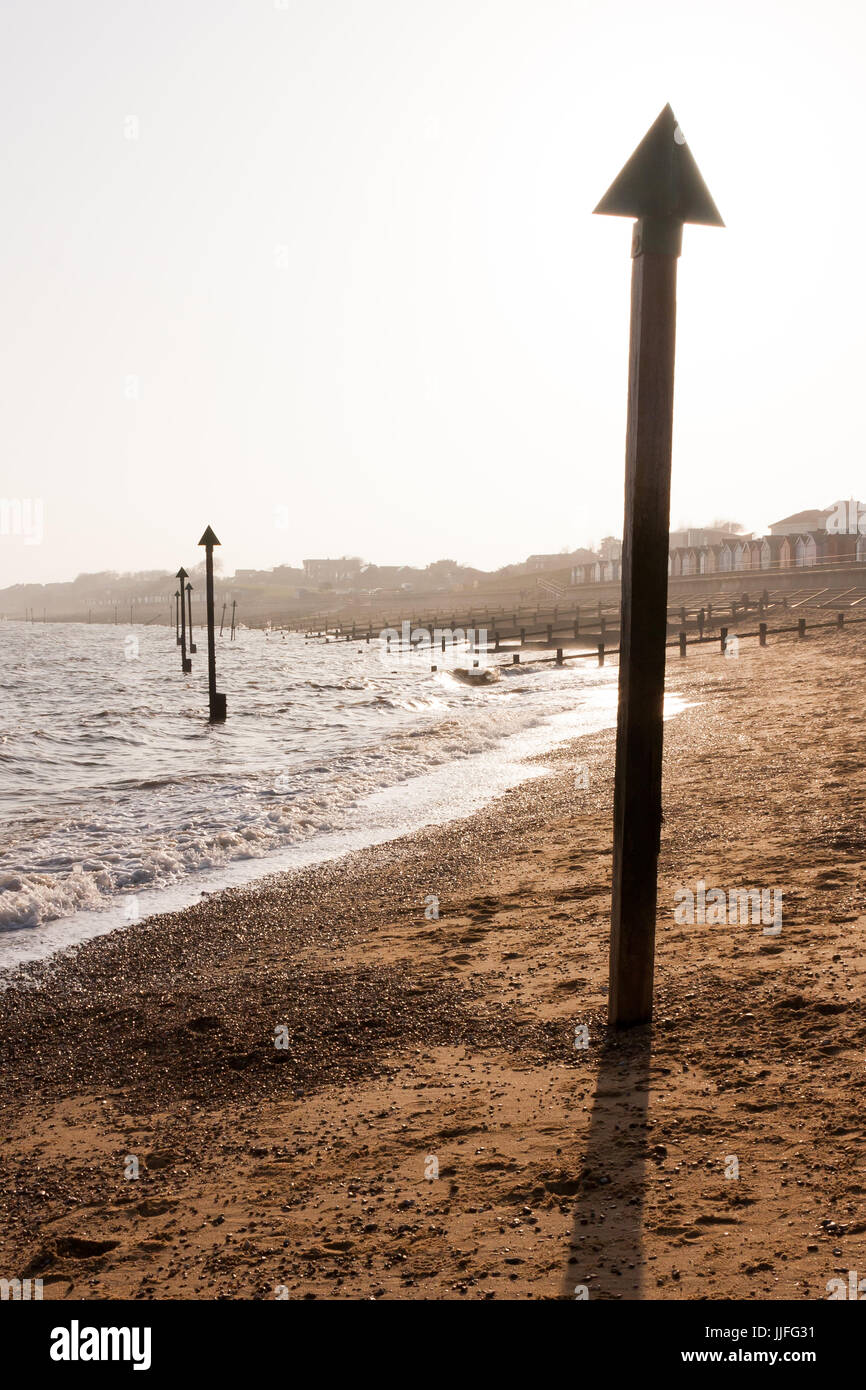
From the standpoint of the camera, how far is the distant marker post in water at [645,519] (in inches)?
177

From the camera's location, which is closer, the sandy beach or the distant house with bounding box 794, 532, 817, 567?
the sandy beach

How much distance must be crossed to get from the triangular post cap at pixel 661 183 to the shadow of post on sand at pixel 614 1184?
4180mm

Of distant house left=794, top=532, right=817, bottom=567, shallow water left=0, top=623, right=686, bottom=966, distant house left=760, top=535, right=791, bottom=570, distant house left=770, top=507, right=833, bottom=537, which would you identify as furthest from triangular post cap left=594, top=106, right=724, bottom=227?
distant house left=770, top=507, right=833, bottom=537

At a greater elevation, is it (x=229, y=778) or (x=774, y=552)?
(x=774, y=552)

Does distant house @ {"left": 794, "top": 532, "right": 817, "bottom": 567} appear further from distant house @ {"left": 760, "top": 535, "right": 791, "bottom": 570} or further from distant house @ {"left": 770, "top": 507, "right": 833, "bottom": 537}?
distant house @ {"left": 770, "top": 507, "right": 833, "bottom": 537}

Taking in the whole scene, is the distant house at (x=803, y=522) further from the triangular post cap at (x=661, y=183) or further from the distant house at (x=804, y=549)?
the triangular post cap at (x=661, y=183)

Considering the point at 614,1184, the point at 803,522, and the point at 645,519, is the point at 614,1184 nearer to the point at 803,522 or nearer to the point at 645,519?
the point at 645,519

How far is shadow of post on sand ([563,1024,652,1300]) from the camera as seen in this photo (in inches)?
114

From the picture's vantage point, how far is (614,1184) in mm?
3408

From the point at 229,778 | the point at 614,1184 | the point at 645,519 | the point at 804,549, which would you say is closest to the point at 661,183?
the point at 645,519

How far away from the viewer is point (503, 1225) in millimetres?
3262

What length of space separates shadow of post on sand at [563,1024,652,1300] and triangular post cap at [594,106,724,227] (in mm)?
4180

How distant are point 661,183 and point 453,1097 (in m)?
4.62
